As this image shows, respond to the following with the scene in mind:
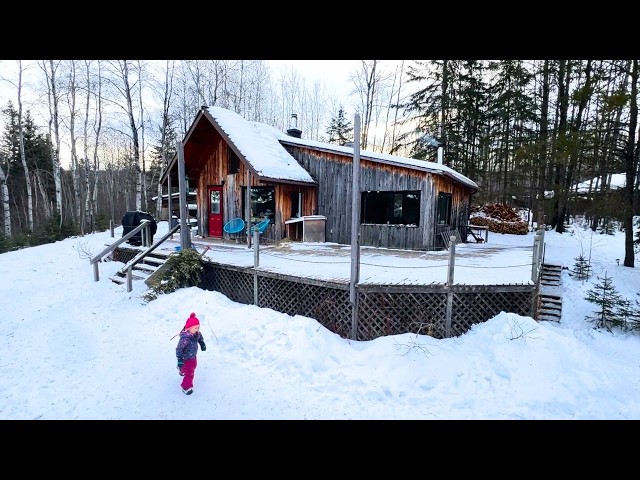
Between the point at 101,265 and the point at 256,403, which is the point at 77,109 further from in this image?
the point at 256,403

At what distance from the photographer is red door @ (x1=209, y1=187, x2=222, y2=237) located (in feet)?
43.6

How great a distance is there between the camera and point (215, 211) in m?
13.5

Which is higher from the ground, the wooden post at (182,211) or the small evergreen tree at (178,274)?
the wooden post at (182,211)

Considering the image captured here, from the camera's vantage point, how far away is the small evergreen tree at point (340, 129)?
3169 centimetres

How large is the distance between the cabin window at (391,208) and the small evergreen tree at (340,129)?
21.5m

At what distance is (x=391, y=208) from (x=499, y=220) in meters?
11.0

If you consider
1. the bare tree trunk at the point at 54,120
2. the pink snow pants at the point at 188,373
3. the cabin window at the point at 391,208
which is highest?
the bare tree trunk at the point at 54,120

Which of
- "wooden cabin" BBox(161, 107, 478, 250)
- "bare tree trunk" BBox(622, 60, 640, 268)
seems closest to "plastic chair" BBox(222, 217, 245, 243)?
"wooden cabin" BBox(161, 107, 478, 250)

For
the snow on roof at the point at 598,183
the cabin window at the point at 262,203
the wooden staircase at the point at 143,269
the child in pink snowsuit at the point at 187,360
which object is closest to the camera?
the child in pink snowsuit at the point at 187,360

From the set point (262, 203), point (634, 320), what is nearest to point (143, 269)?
point (262, 203)

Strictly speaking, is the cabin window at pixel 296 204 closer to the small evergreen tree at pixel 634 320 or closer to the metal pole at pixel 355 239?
the metal pole at pixel 355 239

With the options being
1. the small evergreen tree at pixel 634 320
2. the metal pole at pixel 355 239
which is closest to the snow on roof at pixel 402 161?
the metal pole at pixel 355 239
